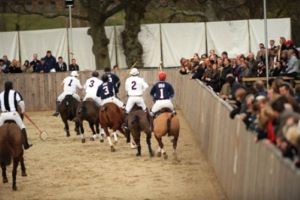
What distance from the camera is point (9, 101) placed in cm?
2086

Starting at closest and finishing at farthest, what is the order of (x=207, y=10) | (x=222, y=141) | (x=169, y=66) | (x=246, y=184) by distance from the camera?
(x=246, y=184), (x=222, y=141), (x=169, y=66), (x=207, y=10)

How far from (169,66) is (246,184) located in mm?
32836

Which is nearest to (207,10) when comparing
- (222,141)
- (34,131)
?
(34,131)

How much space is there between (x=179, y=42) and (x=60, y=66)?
7206 mm

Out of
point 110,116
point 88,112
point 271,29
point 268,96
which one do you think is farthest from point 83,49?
point 268,96

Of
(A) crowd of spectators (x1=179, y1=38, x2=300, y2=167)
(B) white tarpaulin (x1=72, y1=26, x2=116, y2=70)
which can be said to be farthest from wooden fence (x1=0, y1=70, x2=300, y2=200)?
(B) white tarpaulin (x1=72, y1=26, x2=116, y2=70)

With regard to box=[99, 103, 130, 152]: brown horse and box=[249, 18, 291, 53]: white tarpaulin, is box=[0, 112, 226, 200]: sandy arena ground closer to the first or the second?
box=[99, 103, 130, 152]: brown horse

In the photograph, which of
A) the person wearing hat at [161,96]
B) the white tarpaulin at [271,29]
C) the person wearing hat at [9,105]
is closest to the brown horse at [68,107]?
the person wearing hat at [161,96]

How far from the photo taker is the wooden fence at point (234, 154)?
36.2 feet

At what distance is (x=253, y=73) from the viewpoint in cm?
3017

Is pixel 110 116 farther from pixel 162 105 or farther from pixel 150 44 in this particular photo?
pixel 150 44

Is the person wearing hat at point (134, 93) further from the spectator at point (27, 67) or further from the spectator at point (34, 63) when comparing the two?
the spectator at point (27, 67)

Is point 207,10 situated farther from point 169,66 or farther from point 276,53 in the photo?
point 276,53

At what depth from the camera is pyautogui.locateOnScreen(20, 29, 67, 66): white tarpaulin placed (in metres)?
47.1
